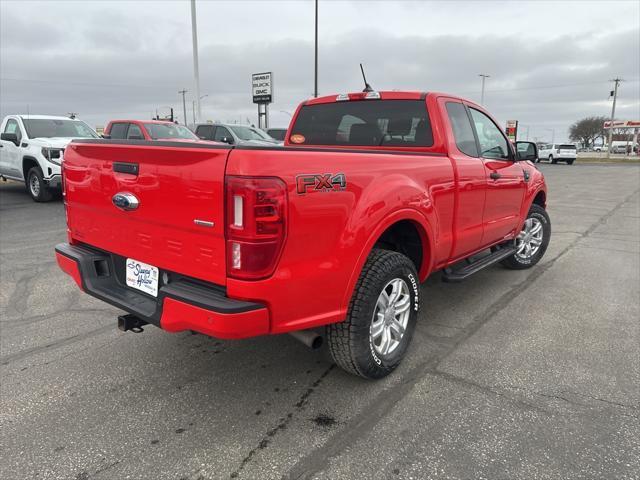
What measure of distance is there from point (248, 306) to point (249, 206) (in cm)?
46

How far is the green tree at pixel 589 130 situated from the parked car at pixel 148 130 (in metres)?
103

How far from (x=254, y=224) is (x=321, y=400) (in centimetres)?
124

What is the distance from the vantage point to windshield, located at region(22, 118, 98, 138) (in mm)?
10266

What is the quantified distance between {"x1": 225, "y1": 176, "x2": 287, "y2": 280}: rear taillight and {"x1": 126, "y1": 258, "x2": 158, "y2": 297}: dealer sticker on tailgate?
0.64m

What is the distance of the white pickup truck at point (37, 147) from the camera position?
9492 millimetres

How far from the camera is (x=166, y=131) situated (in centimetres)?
1192

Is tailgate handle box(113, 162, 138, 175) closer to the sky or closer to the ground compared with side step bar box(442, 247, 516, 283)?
closer to the sky

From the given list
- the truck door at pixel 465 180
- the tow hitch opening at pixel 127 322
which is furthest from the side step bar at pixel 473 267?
the tow hitch opening at pixel 127 322

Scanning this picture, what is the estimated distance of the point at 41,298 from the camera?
4.45 metres

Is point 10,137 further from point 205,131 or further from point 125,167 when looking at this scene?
point 125,167

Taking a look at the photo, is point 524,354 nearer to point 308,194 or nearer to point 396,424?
point 396,424

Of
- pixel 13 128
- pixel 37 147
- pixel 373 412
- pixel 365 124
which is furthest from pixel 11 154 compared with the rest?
pixel 373 412

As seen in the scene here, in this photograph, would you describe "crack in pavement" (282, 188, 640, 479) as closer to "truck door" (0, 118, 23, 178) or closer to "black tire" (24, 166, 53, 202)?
"black tire" (24, 166, 53, 202)

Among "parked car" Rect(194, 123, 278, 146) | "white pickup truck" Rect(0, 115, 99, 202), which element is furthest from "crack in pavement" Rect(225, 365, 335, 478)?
"parked car" Rect(194, 123, 278, 146)
